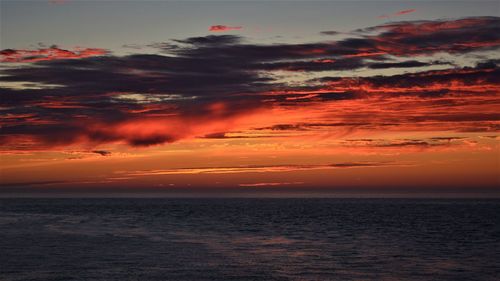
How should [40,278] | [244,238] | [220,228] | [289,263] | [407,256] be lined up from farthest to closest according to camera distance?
[220,228] → [244,238] → [407,256] → [289,263] → [40,278]

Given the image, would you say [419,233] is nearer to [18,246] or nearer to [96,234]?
[96,234]

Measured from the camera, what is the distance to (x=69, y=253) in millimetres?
42000

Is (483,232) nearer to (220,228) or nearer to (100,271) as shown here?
(220,228)

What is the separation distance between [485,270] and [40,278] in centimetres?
2308

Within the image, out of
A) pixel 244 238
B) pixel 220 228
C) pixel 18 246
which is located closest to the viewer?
pixel 18 246

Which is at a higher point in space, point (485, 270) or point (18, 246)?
point (18, 246)

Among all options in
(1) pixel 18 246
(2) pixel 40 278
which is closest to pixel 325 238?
(1) pixel 18 246

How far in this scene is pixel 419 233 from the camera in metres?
60.9

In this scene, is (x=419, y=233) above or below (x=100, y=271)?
above

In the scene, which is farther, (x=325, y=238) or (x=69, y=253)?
(x=325, y=238)

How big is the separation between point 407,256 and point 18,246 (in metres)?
26.8

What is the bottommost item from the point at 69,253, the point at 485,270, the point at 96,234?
the point at 485,270

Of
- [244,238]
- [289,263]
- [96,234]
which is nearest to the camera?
[289,263]

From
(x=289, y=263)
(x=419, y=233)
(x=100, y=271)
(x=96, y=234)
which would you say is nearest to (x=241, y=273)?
(x=289, y=263)
